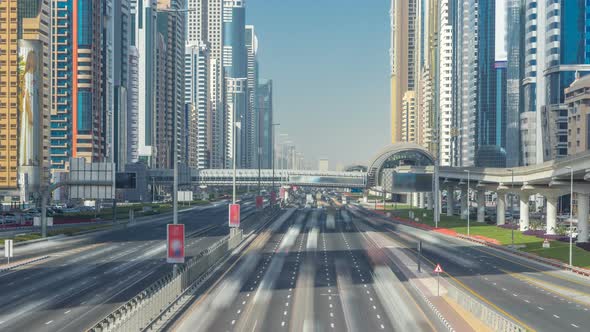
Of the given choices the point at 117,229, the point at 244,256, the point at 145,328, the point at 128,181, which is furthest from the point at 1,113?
the point at 145,328

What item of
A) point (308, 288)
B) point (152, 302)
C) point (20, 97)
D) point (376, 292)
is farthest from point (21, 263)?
point (20, 97)

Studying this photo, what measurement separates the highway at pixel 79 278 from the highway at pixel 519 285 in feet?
76.4

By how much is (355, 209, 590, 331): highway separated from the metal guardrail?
19.2 m

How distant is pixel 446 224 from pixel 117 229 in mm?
58119

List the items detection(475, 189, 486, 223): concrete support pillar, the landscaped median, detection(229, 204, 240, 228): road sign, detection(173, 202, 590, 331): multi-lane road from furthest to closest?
detection(475, 189, 486, 223): concrete support pillar → detection(229, 204, 240, 228): road sign → the landscaped median → detection(173, 202, 590, 331): multi-lane road

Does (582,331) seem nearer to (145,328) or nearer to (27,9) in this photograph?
(145,328)

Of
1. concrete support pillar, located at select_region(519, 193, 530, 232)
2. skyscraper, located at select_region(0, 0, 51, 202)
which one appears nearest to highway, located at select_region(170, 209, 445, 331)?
concrete support pillar, located at select_region(519, 193, 530, 232)

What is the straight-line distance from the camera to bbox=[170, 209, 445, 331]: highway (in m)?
36.6

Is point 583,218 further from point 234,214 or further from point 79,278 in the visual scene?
point 79,278

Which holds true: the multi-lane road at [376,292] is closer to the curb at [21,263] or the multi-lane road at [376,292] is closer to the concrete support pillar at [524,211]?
the curb at [21,263]

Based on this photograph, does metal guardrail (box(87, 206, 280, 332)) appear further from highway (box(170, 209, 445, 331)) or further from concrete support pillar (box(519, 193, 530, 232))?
concrete support pillar (box(519, 193, 530, 232))

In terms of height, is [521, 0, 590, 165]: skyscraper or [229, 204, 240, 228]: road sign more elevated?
[521, 0, 590, 165]: skyscraper

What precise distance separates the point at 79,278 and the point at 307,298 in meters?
20.0

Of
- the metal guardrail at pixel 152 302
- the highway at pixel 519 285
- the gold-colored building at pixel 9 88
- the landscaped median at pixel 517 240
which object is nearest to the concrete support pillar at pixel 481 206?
the landscaped median at pixel 517 240
